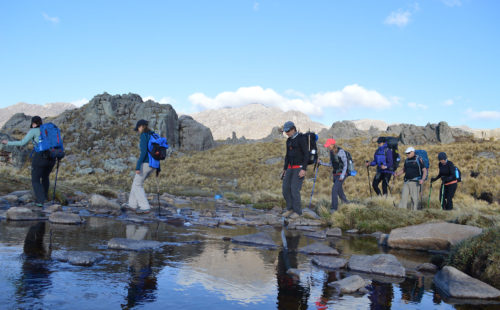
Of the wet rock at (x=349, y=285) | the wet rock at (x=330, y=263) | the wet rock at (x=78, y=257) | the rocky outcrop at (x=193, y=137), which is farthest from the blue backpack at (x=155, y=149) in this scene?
the rocky outcrop at (x=193, y=137)

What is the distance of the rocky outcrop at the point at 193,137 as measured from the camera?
161 feet

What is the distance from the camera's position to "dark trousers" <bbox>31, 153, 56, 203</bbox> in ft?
31.9

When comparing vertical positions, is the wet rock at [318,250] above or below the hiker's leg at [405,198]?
below

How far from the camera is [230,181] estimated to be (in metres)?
32.9

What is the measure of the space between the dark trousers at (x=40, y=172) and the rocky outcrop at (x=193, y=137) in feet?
125

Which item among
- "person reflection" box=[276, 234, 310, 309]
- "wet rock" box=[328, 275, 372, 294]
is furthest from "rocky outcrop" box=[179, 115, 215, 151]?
"wet rock" box=[328, 275, 372, 294]

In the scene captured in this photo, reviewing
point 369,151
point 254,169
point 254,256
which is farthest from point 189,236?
point 369,151

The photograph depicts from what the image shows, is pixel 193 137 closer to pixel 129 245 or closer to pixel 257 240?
pixel 257 240

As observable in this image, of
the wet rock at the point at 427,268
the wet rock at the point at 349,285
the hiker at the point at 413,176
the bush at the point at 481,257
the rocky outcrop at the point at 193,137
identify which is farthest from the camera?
the rocky outcrop at the point at 193,137

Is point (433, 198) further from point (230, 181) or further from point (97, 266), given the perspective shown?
point (230, 181)

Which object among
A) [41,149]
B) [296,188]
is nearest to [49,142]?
[41,149]

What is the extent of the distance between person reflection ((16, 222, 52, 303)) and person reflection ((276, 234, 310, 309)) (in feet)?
7.17

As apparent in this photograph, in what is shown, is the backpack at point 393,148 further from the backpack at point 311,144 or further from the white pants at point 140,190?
the white pants at point 140,190

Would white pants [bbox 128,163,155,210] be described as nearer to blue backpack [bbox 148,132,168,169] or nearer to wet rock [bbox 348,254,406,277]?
blue backpack [bbox 148,132,168,169]
